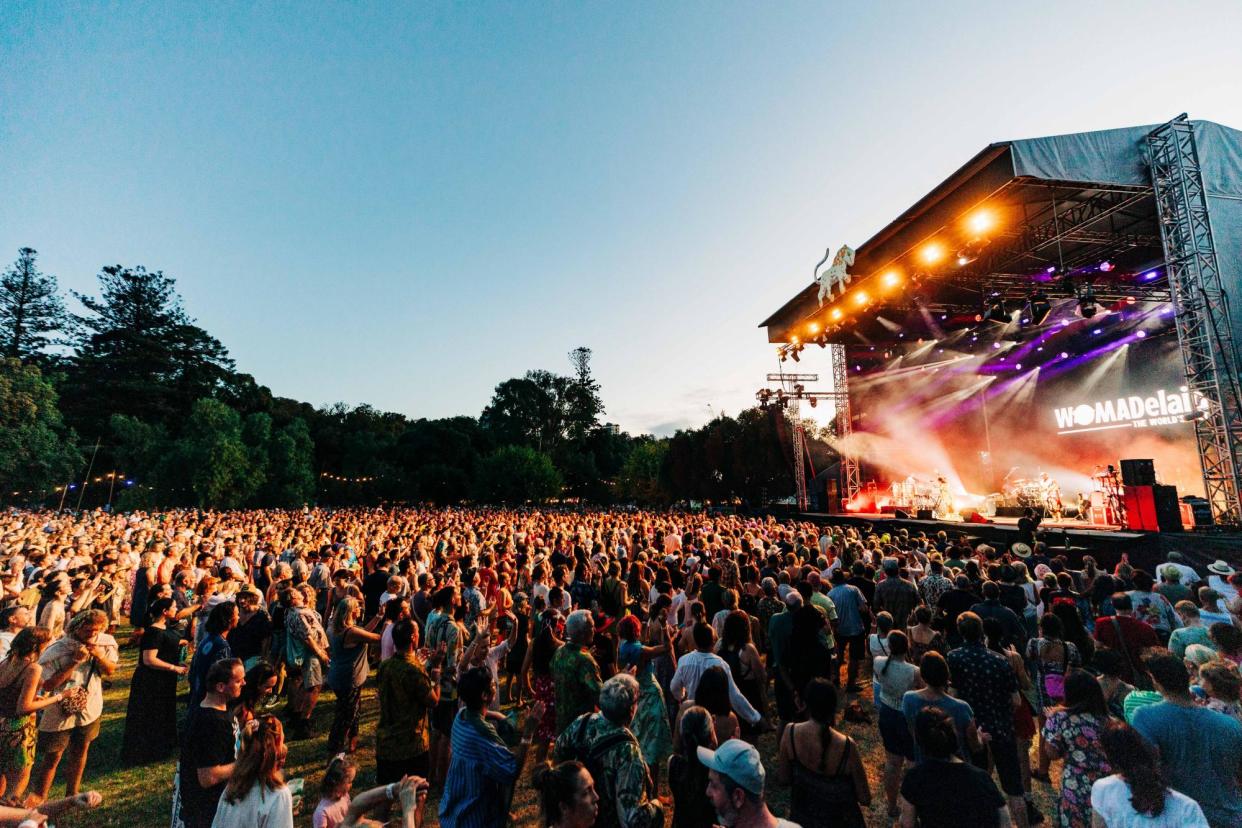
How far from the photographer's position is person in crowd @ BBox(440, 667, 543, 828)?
2514 mm

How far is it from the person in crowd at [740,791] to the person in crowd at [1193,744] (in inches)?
91.4

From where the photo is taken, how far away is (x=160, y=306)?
4938cm

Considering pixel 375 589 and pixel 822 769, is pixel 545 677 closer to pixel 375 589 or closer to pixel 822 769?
pixel 822 769

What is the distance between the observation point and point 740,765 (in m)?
1.96

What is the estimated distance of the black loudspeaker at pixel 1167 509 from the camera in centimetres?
1079

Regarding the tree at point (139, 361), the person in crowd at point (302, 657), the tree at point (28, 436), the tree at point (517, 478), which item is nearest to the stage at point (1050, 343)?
the person in crowd at point (302, 657)

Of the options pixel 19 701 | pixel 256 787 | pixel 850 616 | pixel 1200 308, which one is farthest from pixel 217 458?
pixel 1200 308

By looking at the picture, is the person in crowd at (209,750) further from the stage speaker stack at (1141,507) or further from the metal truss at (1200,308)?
the stage speaker stack at (1141,507)

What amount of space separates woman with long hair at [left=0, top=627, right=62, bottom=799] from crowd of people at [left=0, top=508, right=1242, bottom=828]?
0.05ft

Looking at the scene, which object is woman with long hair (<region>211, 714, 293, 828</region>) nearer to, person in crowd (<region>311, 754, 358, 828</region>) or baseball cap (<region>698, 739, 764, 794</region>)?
person in crowd (<region>311, 754, 358, 828</region>)

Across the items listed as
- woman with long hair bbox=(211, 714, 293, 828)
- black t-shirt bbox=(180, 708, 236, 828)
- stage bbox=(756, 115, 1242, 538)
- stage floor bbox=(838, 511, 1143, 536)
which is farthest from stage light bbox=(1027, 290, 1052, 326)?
black t-shirt bbox=(180, 708, 236, 828)

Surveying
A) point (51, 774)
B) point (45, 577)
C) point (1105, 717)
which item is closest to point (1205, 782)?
point (1105, 717)

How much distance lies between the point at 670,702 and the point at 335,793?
3889mm

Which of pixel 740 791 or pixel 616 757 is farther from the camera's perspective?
pixel 616 757
